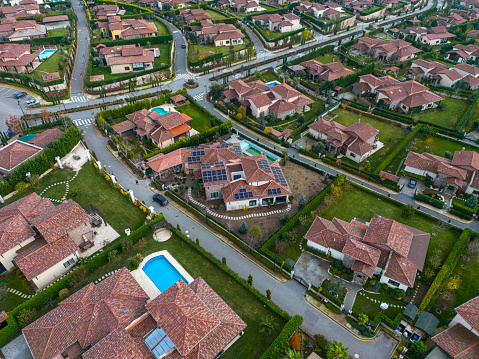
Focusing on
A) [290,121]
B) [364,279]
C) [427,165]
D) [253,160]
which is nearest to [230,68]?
[290,121]

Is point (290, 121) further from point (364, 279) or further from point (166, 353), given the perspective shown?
point (166, 353)

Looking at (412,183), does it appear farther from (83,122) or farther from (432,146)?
(83,122)

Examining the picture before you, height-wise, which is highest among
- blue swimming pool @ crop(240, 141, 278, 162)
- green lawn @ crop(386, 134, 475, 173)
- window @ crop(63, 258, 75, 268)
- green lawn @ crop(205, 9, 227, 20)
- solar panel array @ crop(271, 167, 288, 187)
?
green lawn @ crop(205, 9, 227, 20)

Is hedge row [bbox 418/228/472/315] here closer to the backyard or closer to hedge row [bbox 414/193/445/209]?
the backyard

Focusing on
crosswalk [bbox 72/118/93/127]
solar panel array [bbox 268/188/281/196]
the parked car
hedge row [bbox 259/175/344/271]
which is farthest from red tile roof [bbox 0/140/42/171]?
the parked car

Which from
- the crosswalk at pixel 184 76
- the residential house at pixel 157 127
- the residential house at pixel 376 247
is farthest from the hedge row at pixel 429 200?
the crosswalk at pixel 184 76

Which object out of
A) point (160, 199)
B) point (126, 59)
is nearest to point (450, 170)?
point (160, 199)

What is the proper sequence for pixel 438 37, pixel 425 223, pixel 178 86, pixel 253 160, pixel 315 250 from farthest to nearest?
1. pixel 438 37
2. pixel 178 86
3. pixel 253 160
4. pixel 425 223
5. pixel 315 250
